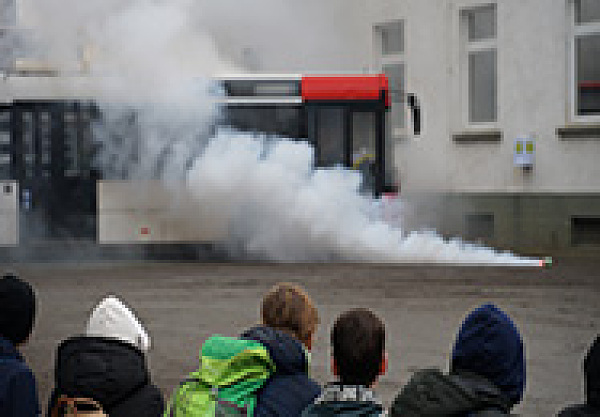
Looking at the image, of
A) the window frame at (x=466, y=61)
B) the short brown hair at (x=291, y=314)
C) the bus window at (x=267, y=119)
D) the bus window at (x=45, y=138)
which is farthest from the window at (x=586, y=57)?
the short brown hair at (x=291, y=314)

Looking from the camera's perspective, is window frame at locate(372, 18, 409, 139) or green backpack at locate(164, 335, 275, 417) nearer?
green backpack at locate(164, 335, 275, 417)

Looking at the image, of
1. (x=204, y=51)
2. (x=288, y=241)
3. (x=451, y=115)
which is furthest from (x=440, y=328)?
(x=451, y=115)

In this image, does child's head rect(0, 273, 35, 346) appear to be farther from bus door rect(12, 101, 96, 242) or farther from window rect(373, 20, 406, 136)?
window rect(373, 20, 406, 136)

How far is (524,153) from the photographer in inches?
746

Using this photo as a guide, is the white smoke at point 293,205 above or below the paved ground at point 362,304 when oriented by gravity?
above

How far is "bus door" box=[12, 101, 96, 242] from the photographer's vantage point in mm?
16828

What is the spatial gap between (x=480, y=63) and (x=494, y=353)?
17.9 meters

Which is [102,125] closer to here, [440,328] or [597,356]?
[440,328]

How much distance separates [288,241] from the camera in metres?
16.9

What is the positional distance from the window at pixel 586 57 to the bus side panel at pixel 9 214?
10.0 metres

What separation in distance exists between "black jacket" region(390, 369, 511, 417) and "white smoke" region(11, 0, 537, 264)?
516 inches

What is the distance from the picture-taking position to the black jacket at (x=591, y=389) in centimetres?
324

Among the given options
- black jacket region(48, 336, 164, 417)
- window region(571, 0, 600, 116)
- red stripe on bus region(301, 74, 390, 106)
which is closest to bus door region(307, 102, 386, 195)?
red stripe on bus region(301, 74, 390, 106)

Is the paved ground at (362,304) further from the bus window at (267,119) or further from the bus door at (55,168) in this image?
the bus window at (267,119)
